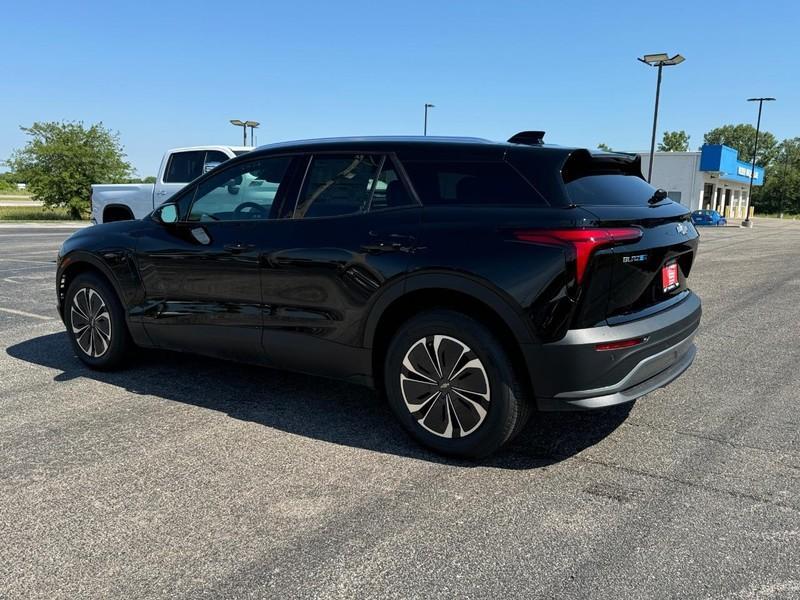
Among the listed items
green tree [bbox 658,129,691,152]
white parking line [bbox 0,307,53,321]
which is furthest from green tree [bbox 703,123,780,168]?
white parking line [bbox 0,307,53,321]

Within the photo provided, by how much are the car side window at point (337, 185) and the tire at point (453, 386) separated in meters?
0.85

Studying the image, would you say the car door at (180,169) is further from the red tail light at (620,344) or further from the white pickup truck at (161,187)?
the red tail light at (620,344)

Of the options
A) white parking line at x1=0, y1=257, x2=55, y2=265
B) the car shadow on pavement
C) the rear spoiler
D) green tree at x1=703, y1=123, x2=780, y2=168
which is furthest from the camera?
green tree at x1=703, y1=123, x2=780, y2=168

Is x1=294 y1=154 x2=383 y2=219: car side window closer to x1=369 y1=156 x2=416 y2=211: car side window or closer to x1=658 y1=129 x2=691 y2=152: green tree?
x1=369 y1=156 x2=416 y2=211: car side window

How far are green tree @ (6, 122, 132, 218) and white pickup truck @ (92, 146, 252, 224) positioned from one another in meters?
25.9

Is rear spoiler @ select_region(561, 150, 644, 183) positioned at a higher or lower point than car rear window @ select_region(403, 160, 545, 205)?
higher

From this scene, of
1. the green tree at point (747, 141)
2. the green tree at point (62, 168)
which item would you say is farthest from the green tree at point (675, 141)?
the green tree at point (62, 168)

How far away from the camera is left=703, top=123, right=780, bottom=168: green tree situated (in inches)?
4739

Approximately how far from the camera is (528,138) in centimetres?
406

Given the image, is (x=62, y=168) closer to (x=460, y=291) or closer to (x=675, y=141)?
(x=460, y=291)

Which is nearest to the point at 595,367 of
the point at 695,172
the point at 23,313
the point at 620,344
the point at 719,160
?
the point at 620,344

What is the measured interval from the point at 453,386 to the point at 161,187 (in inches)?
376

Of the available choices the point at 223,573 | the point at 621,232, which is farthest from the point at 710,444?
the point at 223,573

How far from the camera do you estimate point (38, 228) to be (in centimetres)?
2658
